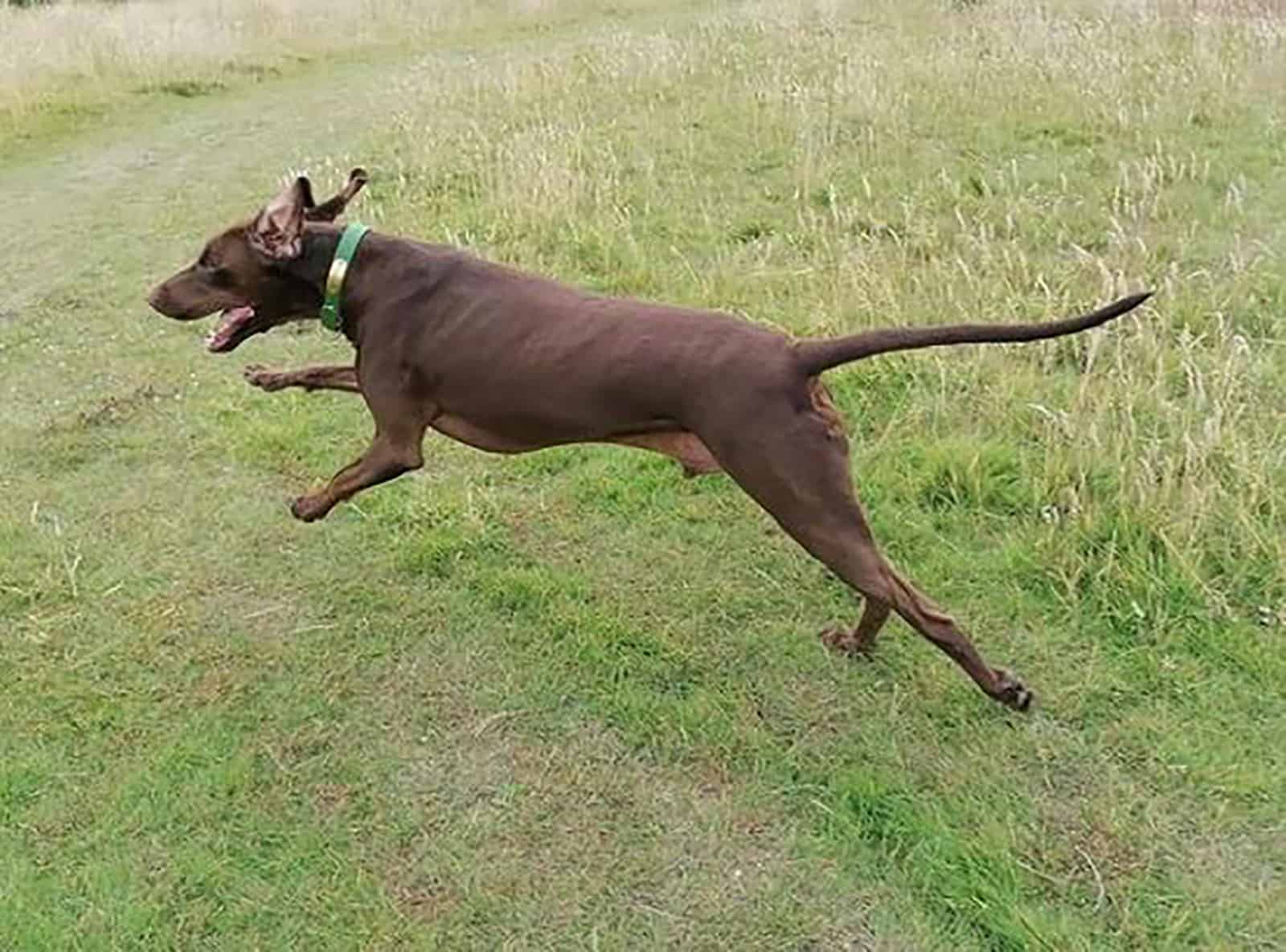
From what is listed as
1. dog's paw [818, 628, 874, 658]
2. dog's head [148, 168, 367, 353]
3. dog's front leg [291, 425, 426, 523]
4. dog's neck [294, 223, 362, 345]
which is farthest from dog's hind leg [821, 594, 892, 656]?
dog's head [148, 168, 367, 353]

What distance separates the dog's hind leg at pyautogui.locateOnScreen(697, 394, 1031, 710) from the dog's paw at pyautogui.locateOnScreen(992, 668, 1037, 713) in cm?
25

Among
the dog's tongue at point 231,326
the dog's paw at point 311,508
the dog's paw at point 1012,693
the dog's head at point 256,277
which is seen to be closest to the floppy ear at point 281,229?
the dog's head at point 256,277

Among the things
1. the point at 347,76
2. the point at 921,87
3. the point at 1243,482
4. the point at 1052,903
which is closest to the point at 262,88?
the point at 347,76

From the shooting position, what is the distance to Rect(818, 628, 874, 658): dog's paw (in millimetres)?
3281

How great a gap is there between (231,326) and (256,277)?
195 millimetres

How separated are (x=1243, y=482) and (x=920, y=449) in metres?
0.99

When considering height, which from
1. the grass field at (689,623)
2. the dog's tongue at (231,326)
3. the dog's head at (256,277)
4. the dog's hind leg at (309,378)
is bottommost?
the grass field at (689,623)

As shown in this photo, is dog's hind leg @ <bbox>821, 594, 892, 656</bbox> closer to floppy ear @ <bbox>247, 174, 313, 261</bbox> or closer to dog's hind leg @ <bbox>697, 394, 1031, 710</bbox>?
dog's hind leg @ <bbox>697, 394, 1031, 710</bbox>

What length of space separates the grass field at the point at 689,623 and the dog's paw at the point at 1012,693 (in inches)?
1.8

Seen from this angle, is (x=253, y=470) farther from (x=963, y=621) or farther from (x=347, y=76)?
(x=347, y=76)

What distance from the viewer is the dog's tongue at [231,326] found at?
362 cm

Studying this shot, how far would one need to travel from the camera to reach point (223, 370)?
17.5 ft

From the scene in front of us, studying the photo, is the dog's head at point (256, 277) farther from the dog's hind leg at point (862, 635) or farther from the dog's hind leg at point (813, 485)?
the dog's hind leg at point (862, 635)

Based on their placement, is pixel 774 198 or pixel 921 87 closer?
pixel 774 198
